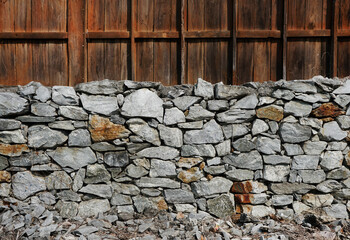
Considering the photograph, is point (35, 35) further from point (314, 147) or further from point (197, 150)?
point (314, 147)

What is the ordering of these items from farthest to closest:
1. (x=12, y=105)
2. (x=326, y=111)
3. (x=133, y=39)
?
(x=133, y=39)
(x=326, y=111)
(x=12, y=105)

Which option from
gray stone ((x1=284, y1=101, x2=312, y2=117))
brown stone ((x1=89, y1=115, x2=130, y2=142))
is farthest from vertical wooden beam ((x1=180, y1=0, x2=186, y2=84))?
gray stone ((x1=284, y1=101, x2=312, y2=117))

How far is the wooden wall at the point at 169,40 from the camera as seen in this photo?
439cm

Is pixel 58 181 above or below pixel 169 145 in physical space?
below

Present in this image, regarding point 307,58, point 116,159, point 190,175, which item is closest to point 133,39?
point 116,159

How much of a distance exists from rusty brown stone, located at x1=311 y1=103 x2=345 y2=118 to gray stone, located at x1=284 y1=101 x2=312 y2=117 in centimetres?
9

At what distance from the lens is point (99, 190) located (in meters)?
4.20

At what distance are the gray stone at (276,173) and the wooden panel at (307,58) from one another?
1.21 m

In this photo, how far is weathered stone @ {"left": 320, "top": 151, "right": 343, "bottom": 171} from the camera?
4258 millimetres

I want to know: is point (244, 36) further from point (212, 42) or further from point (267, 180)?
point (267, 180)

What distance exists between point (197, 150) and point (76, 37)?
86.2 inches

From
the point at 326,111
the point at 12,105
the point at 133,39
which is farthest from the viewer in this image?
the point at 133,39

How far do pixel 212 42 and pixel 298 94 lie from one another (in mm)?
1305

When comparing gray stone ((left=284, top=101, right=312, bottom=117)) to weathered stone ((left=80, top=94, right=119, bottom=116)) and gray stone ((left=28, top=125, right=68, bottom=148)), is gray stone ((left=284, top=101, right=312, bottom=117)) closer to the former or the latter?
weathered stone ((left=80, top=94, right=119, bottom=116))
